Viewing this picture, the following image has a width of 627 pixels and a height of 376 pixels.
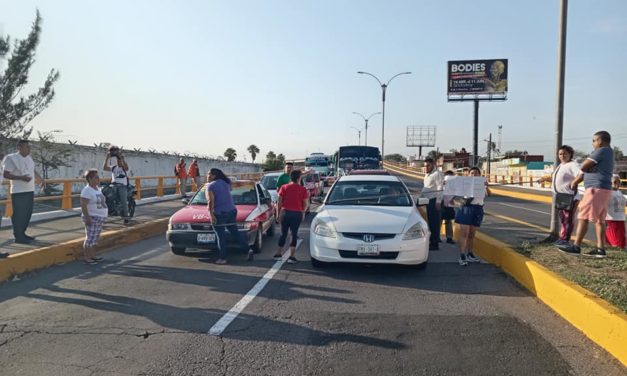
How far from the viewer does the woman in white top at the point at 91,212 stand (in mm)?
7441

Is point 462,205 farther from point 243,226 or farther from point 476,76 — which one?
point 476,76

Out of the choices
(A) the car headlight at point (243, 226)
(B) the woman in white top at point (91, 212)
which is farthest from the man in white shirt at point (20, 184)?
(A) the car headlight at point (243, 226)

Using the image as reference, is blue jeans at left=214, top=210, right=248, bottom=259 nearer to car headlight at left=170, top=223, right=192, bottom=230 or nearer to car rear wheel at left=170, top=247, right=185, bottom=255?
car headlight at left=170, top=223, right=192, bottom=230

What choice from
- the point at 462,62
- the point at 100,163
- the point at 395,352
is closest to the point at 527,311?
the point at 395,352

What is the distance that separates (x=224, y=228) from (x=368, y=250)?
2541 millimetres

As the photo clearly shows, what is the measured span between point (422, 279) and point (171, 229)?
4.34 metres

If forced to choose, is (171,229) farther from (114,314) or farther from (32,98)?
(32,98)

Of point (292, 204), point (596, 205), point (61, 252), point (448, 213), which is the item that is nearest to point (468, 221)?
point (596, 205)

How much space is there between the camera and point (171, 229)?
327 inches

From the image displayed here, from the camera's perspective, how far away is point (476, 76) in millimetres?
55719

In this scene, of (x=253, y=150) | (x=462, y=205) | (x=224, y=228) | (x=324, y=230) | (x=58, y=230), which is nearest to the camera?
(x=324, y=230)

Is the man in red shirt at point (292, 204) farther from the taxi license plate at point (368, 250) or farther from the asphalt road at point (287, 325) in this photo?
the taxi license plate at point (368, 250)

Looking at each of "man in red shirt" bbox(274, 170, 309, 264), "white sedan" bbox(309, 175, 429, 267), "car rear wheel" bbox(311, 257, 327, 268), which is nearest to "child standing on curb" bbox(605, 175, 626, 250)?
"white sedan" bbox(309, 175, 429, 267)

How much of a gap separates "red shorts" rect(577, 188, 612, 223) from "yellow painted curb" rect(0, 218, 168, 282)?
8167 millimetres
